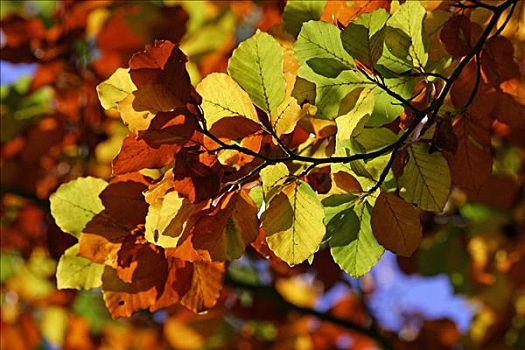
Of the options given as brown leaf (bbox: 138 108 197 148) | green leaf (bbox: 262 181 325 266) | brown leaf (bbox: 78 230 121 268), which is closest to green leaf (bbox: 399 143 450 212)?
green leaf (bbox: 262 181 325 266)

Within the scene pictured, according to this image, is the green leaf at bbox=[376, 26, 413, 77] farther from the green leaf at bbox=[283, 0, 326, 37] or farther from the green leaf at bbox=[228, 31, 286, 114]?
the green leaf at bbox=[283, 0, 326, 37]

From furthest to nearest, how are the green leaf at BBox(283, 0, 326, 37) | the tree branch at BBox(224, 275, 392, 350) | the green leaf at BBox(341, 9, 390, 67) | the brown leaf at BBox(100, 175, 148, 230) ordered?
the tree branch at BBox(224, 275, 392, 350) < the green leaf at BBox(283, 0, 326, 37) < the brown leaf at BBox(100, 175, 148, 230) < the green leaf at BBox(341, 9, 390, 67)

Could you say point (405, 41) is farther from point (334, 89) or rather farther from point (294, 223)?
point (294, 223)

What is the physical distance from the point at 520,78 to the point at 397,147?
0.29 metres

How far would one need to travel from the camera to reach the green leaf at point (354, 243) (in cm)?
87

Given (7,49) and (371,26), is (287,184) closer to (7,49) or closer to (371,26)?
(371,26)

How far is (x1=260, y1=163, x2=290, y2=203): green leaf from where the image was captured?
0.84 m

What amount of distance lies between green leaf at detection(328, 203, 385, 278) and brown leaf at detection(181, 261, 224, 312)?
189 millimetres

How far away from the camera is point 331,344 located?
8.25 feet

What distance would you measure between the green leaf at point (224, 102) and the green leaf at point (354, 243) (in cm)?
14

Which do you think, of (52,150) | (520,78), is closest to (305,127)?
(520,78)

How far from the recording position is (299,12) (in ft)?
3.43

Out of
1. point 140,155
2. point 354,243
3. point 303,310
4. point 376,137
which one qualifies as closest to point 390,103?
point 376,137

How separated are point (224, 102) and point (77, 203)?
0.27m
